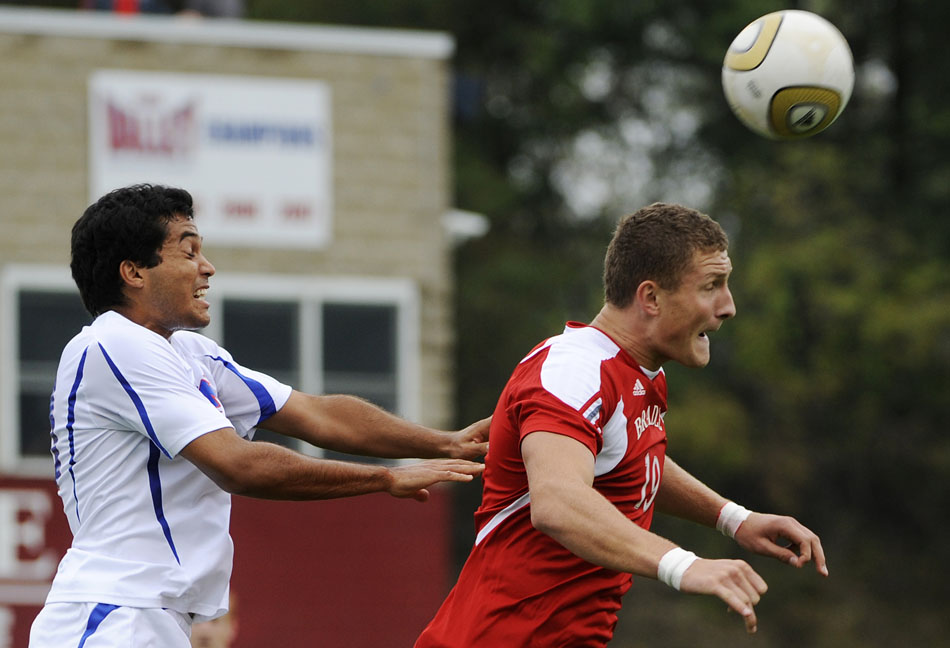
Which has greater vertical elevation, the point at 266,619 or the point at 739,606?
the point at 739,606

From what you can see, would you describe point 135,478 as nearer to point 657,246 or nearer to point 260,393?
point 260,393

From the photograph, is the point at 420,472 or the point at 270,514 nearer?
the point at 420,472

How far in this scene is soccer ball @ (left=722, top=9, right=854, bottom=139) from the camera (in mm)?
6648

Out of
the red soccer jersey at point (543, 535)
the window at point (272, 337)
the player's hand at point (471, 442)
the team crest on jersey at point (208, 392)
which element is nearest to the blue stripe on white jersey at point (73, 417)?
the team crest on jersey at point (208, 392)

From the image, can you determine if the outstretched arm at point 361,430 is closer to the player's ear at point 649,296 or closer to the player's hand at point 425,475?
the player's hand at point 425,475

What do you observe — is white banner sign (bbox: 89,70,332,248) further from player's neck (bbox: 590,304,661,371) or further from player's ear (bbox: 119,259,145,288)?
player's neck (bbox: 590,304,661,371)

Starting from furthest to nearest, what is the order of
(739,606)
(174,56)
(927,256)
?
(927,256) → (174,56) → (739,606)

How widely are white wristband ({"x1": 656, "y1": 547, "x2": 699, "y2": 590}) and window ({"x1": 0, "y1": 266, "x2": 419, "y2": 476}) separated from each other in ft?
40.2

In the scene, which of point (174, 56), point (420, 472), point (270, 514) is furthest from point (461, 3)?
point (420, 472)

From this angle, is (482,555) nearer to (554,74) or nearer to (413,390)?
(413,390)

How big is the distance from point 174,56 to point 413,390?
434 centimetres

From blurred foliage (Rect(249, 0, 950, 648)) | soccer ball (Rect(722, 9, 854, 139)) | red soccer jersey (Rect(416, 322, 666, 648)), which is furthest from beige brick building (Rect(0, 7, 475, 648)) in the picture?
red soccer jersey (Rect(416, 322, 666, 648))

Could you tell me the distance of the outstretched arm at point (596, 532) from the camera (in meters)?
4.26

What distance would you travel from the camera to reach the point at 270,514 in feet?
53.3
